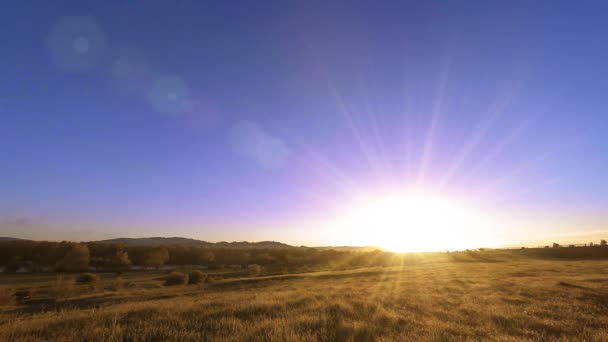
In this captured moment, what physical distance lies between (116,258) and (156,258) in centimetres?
959

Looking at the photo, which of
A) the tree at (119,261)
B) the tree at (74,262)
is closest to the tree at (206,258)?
the tree at (119,261)

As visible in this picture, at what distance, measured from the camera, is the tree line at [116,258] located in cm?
7144

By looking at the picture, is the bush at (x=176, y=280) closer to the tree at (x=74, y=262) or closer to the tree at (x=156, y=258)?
the tree at (x=74, y=262)

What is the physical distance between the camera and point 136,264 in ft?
286

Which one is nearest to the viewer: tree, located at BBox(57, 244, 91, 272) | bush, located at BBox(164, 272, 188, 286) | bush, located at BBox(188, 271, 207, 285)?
bush, located at BBox(164, 272, 188, 286)

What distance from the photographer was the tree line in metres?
71.4

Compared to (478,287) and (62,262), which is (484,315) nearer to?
(478,287)

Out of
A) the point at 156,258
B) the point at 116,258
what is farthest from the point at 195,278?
the point at 156,258

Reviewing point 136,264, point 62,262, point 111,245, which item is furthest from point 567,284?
point 111,245

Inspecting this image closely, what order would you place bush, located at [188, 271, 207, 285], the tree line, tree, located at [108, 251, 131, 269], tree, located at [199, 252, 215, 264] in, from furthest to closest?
tree, located at [199, 252, 215, 264] < tree, located at [108, 251, 131, 269] < the tree line < bush, located at [188, 271, 207, 285]

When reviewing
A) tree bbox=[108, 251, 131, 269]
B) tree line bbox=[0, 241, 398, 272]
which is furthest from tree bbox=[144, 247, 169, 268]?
tree bbox=[108, 251, 131, 269]

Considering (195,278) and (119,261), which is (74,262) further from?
(195,278)

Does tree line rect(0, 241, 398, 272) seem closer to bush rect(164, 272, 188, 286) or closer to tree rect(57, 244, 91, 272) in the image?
tree rect(57, 244, 91, 272)

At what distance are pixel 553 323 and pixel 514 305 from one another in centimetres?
415
